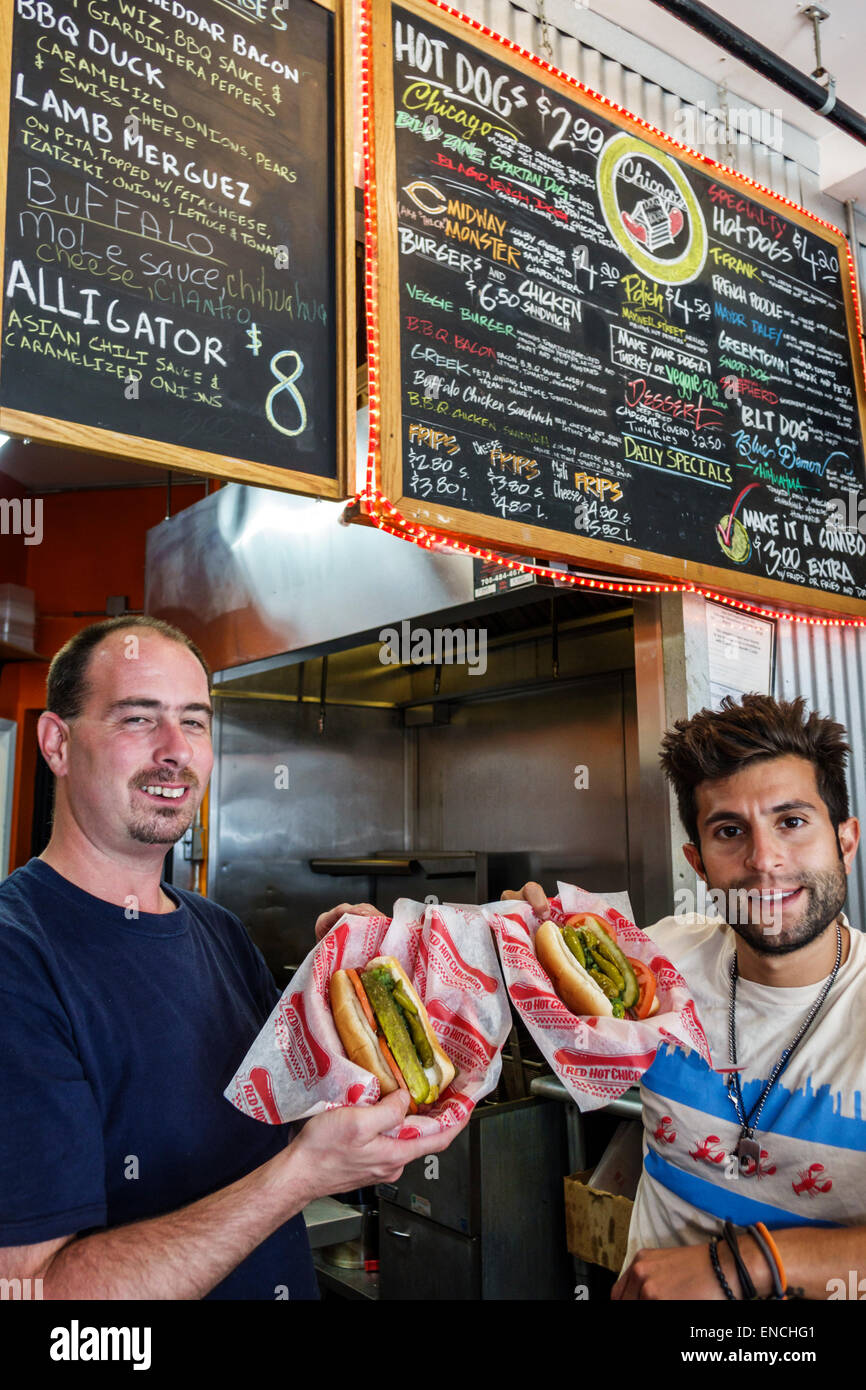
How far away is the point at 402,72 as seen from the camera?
237 cm

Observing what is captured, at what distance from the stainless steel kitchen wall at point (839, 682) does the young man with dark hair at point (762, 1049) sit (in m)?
1.33

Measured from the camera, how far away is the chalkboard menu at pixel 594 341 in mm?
2311

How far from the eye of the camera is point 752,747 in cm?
185

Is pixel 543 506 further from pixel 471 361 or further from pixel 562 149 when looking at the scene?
pixel 562 149

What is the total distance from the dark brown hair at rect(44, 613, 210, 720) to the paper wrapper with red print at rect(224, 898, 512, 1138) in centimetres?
64

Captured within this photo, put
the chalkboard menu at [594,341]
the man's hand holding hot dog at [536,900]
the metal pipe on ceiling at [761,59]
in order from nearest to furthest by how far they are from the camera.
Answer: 1. the man's hand holding hot dog at [536,900]
2. the chalkboard menu at [594,341]
3. the metal pipe on ceiling at [761,59]

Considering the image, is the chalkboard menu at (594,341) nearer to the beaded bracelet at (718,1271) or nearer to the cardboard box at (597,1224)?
the beaded bracelet at (718,1271)

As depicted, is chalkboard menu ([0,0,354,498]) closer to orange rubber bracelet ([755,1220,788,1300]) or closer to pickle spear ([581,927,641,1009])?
pickle spear ([581,927,641,1009])

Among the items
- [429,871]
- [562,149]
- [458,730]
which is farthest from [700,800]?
[458,730]

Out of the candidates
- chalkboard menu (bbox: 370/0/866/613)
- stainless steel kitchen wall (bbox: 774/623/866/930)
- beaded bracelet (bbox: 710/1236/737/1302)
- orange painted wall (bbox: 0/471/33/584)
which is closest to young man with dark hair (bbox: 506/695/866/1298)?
beaded bracelet (bbox: 710/1236/737/1302)

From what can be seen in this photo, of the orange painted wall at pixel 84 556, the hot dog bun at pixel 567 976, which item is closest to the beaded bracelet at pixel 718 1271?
the hot dog bun at pixel 567 976

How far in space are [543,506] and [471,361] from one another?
397 mm

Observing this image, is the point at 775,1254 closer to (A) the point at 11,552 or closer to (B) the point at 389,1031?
(B) the point at 389,1031

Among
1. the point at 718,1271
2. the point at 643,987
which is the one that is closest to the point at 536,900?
the point at 643,987
